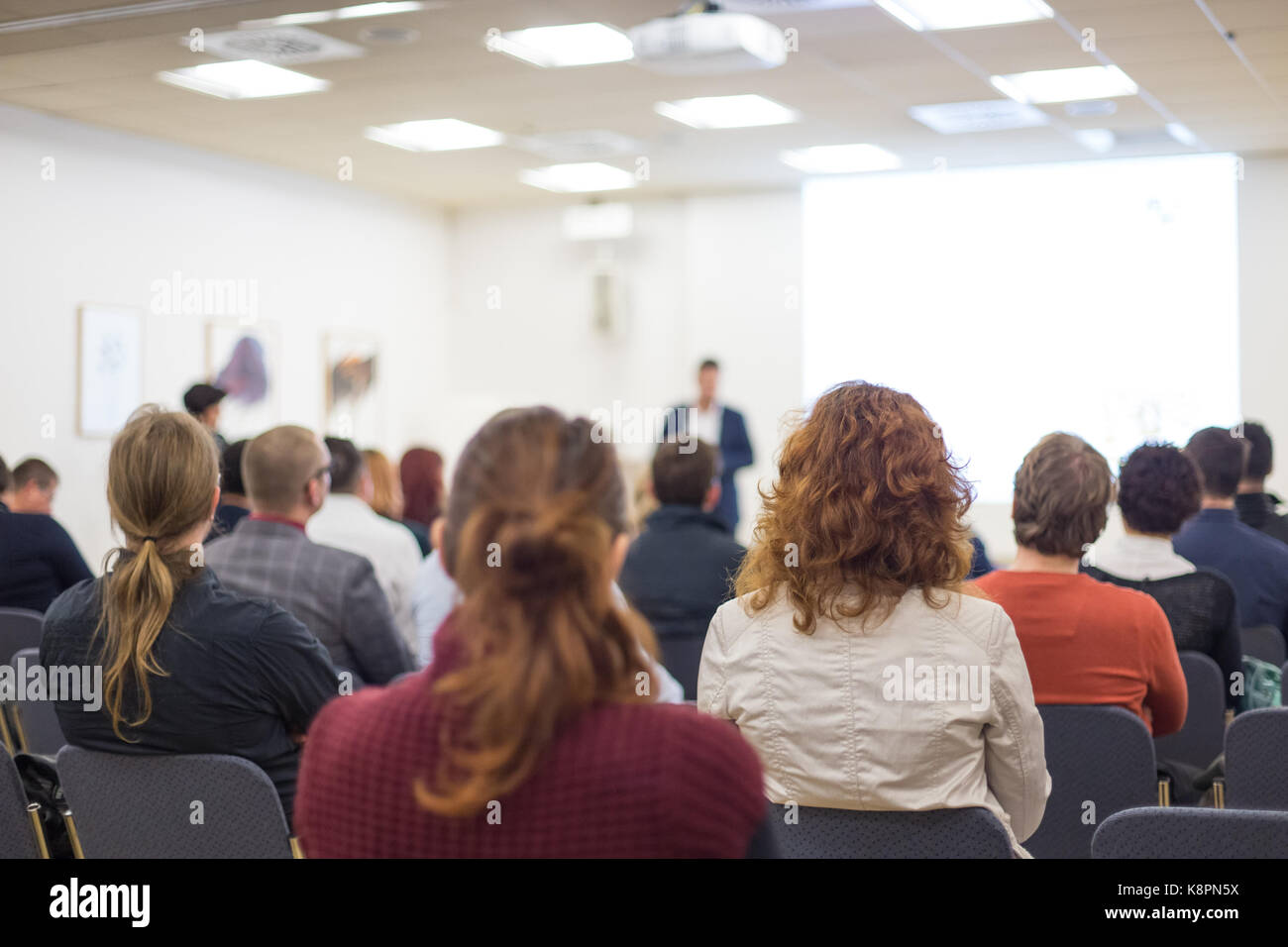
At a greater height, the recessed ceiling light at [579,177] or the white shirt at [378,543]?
the recessed ceiling light at [579,177]

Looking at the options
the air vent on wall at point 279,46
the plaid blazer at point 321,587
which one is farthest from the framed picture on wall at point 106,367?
the plaid blazer at point 321,587

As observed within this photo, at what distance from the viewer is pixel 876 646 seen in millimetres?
1929

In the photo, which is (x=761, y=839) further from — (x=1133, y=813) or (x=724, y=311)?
(x=724, y=311)

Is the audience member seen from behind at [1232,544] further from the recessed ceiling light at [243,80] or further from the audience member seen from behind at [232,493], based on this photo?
the recessed ceiling light at [243,80]

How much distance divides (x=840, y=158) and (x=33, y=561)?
6.07 metres

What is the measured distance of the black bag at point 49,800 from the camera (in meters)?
2.75

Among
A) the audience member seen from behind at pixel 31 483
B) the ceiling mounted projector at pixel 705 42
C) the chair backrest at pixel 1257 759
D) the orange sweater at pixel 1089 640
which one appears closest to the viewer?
the chair backrest at pixel 1257 759

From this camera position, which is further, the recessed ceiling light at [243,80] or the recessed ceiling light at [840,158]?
the recessed ceiling light at [840,158]

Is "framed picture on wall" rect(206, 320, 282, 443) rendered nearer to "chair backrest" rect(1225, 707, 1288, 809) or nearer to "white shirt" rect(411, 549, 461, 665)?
"white shirt" rect(411, 549, 461, 665)

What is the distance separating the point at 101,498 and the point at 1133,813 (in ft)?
23.5

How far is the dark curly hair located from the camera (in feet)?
10.7

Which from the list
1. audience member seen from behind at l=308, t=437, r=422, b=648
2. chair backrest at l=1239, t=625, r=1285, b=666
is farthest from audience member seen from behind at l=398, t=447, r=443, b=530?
chair backrest at l=1239, t=625, r=1285, b=666

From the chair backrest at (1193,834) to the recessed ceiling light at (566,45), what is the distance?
4.85 m

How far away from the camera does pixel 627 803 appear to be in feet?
3.86
